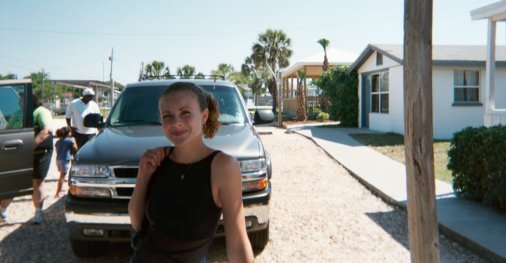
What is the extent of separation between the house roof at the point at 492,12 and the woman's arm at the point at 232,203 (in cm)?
963

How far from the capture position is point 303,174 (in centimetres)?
989

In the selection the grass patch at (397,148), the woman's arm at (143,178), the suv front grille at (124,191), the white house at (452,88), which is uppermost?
the white house at (452,88)

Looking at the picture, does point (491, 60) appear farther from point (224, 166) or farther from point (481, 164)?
point (224, 166)

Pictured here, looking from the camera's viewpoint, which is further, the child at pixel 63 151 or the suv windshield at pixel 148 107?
the child at pixel 63 151

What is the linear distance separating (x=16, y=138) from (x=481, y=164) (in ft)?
19.0

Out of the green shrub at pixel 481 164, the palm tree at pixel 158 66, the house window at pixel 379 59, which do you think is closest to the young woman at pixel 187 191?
the green shrub at pixel 481 164

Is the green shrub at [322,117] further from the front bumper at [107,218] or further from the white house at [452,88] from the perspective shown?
the front bumper at [107,218]

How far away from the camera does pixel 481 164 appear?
641 centimetres

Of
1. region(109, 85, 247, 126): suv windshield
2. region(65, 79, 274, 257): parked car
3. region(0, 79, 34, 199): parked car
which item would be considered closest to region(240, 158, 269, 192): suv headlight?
region(65, 79, 274, 257): parked car

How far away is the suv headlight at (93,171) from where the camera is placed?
166 inches

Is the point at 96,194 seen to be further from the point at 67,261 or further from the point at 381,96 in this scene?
the point at 381,96

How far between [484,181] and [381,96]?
13.6 m

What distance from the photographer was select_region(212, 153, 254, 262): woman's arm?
2.01m

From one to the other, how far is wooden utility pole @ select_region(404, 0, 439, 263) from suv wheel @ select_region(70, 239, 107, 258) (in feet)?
10.0
